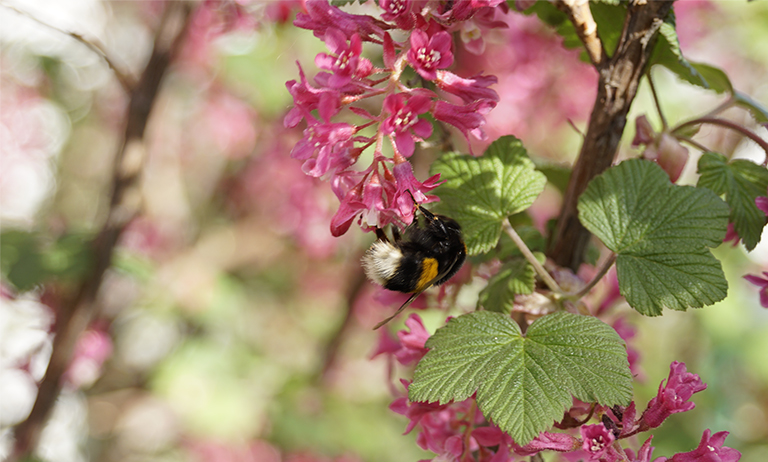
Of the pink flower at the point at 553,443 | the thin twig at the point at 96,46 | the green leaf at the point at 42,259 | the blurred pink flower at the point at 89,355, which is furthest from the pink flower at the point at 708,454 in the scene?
the blurred pink flower at the point at 89,355

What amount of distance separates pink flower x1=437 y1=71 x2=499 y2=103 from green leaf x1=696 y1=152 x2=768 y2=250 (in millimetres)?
345

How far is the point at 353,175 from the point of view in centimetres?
72

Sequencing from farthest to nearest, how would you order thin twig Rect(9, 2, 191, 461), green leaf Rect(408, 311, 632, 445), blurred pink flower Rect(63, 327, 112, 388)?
blurred pink flower Rect(63, 327, 112, 388)
thin twig Rect(9, 2, 191, 461)
green leaf Rect(408, 311, 632, 445)

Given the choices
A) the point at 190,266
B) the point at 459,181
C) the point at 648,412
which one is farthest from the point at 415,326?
the point at 190,266

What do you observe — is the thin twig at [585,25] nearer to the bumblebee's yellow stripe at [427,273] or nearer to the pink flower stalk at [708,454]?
the bumblebee's yellow stripe at [427,273]

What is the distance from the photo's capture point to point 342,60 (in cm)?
66

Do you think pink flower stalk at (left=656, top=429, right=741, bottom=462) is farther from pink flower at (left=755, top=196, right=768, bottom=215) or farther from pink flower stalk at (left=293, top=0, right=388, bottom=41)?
pink flower stalk at (left=293, top=0, right=388, bottom=41)

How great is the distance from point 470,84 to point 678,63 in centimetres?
36

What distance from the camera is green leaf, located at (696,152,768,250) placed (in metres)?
0.74

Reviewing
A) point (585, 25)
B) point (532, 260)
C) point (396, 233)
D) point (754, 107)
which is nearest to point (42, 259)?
point (396, 233)

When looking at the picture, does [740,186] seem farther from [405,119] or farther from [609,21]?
[405,119]

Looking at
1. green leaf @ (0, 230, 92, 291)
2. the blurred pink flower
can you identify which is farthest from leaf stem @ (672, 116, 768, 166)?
the blurred pink flower

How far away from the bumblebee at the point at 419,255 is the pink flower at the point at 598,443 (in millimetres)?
279

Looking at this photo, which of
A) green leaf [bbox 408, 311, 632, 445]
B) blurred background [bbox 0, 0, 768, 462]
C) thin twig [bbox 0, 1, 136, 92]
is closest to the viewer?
green leaf [bbox 408, 311, 632, 445]
